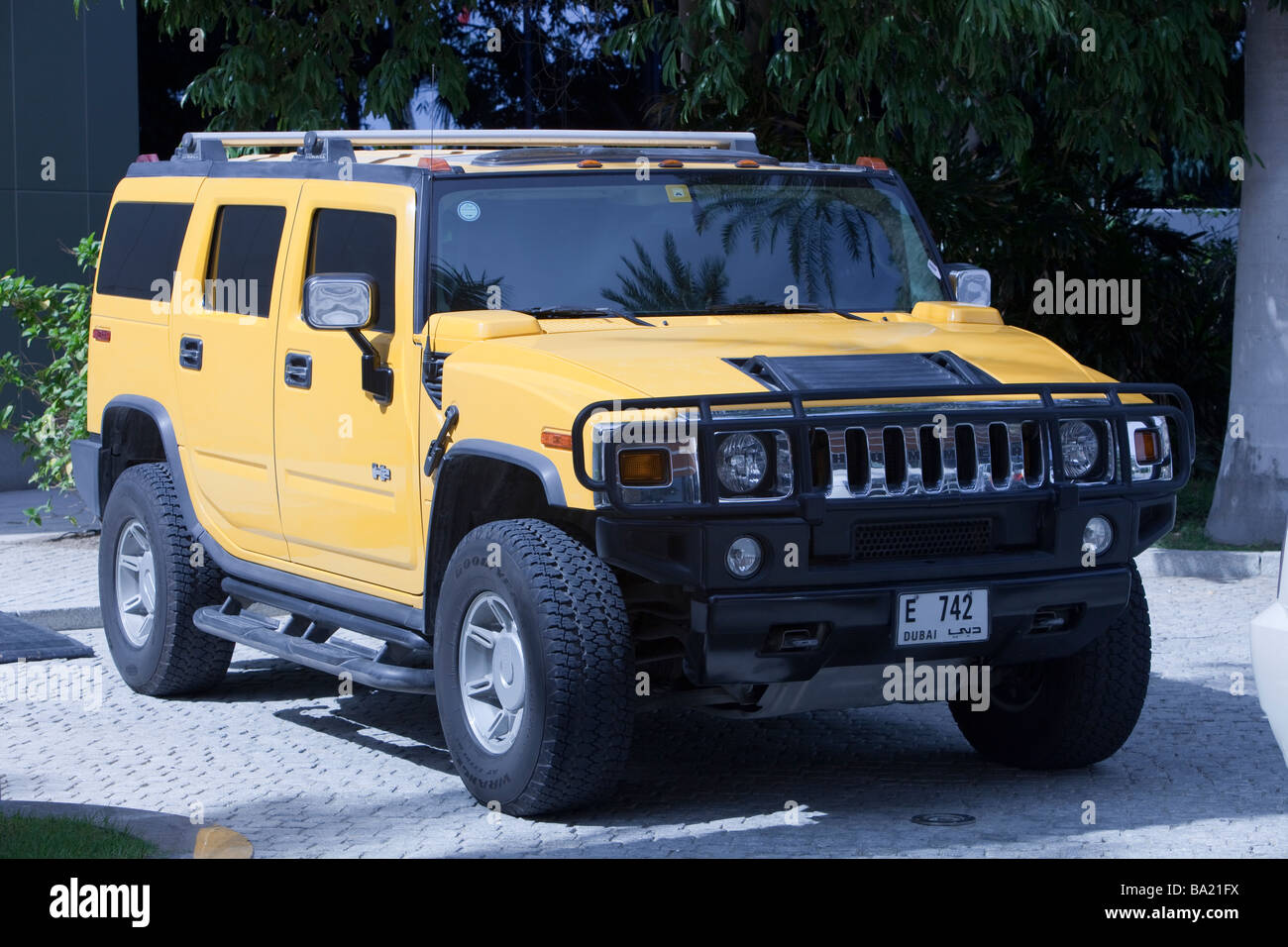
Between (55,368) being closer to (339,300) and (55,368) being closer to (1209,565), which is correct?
(339,300)

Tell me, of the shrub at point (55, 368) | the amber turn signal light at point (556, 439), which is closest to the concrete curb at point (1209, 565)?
the amber turn signal light at point (556, 439)

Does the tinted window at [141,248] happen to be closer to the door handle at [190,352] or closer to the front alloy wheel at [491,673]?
the door handle at [190,352]

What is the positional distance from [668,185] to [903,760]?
232cm

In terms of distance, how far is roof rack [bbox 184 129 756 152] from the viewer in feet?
25.8

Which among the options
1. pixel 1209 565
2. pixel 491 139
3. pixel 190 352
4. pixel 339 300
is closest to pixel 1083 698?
pixel 339 300

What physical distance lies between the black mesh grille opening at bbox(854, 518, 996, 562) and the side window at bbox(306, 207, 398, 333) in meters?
1.99

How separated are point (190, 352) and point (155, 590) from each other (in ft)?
3.53

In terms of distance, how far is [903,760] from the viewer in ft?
24.1

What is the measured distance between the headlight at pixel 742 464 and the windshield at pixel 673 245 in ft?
4.16

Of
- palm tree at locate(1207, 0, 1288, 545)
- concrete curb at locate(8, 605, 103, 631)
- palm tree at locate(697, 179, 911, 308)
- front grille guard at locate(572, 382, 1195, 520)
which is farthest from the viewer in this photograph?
palm tree at locate(1207, 0, 1288, 545)

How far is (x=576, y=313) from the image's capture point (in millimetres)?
6848

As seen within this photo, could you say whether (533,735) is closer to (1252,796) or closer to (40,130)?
(1252,796)

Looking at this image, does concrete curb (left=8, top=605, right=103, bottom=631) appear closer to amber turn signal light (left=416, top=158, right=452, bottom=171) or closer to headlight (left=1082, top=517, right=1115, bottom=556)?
amber turn signal light (left=416, top=158, right=452, bottom=171)

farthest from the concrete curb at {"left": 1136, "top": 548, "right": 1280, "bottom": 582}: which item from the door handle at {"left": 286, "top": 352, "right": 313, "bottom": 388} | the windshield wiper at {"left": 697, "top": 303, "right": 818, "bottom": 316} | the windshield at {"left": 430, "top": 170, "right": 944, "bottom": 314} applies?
the door handle at {"left": 286, "top": 352, "right": 313, "bottom": 388}
